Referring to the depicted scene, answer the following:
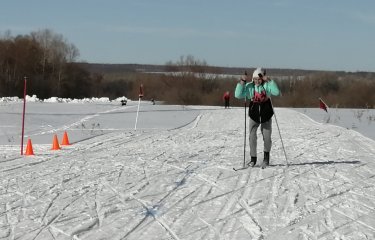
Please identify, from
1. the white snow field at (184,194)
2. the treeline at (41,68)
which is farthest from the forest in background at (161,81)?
the white snow field at (184,194)

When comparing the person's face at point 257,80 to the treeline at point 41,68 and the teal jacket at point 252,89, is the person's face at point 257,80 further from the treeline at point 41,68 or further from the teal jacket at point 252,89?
the treeline at point 41,68

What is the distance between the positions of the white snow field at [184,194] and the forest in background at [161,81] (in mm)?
56171

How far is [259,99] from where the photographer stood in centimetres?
1068

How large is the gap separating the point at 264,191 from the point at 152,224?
2.48 m

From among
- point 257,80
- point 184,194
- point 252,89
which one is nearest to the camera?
point 184,194

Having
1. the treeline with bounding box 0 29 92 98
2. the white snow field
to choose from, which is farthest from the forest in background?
the white snow field

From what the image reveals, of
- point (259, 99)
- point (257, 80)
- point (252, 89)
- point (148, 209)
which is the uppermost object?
point (257, 80)

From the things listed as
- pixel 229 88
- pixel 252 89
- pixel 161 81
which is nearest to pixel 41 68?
pixel 161 81

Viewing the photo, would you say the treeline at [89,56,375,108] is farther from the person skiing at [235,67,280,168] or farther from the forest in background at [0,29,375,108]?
the person skiing at [235,67,280,168]

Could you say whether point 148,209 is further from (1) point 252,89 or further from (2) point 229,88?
(2) point 229,88

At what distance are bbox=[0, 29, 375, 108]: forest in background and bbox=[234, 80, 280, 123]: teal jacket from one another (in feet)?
190

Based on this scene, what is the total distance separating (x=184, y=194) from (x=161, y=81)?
82264mm

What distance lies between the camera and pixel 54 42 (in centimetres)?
10250

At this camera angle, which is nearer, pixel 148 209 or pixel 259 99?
pixel 148 209
